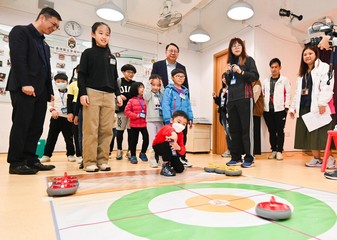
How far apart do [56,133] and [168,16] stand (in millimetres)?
2486

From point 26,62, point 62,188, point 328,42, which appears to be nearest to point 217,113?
point 328,42

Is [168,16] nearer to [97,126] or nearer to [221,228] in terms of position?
[97,126]

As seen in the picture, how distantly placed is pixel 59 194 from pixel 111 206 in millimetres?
364

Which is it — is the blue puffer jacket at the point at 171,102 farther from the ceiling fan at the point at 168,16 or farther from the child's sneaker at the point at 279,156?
the ceiling fan at the point at 168,16

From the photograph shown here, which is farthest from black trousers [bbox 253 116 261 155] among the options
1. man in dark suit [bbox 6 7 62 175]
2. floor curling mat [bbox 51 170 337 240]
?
man in dark suit [bbox 6 7 62 175]

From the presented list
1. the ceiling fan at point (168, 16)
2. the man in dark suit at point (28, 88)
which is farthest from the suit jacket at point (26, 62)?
the ceiling fan at point (168, 16)

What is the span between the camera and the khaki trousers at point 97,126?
2.05 meters

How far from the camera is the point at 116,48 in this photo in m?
4.57

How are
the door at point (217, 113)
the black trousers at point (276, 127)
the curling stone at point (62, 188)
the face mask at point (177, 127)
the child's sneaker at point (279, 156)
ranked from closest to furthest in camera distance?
1. the curling stone at point (62, 188)
2. the face mask at point (177, 127)
3. the child's sneaker at point (279, 156)
4. the black trousers at point (276, 127)
5. the door at point (217, 113)

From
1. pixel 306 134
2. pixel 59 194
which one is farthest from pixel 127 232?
pixel 306 134

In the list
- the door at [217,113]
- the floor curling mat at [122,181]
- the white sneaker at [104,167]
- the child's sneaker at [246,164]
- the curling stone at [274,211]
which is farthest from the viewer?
the door at [217,113]

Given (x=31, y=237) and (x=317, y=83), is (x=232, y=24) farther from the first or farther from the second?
(x=31, y=237)

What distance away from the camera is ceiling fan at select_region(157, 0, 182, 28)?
382cm

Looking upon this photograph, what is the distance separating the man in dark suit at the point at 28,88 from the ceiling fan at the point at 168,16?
215 centimetres
